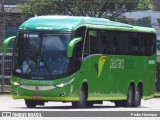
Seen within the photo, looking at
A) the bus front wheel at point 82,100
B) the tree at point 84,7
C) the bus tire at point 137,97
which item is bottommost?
the bus tire at point 137,97

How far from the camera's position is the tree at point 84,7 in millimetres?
50931

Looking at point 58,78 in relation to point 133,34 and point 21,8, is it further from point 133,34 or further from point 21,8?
point 21,8

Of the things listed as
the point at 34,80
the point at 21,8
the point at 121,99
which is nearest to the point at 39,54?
the point at 34,80

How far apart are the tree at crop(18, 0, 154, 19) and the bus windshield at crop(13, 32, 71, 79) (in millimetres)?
22659

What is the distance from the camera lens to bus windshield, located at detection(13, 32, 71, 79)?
27.4 m

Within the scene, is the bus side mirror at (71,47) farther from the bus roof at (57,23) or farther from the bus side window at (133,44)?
the bus side window at (133,44)

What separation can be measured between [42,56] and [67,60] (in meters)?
0.88

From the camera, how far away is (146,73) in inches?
1346

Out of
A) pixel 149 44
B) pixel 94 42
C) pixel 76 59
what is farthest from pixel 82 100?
pixel 149 44

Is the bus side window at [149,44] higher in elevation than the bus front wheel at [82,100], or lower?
higher

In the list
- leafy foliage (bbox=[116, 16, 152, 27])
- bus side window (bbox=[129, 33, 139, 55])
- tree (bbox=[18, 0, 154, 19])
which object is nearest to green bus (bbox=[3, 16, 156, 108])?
bus side window (bbox=[129, 33, 139, 55])

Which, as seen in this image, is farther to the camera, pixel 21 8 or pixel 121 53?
pixel 21 8

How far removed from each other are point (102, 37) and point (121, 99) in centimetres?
340

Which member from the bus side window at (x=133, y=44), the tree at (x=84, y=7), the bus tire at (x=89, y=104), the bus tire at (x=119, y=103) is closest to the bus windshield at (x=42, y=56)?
the bus tire at (x=89, y=104)
